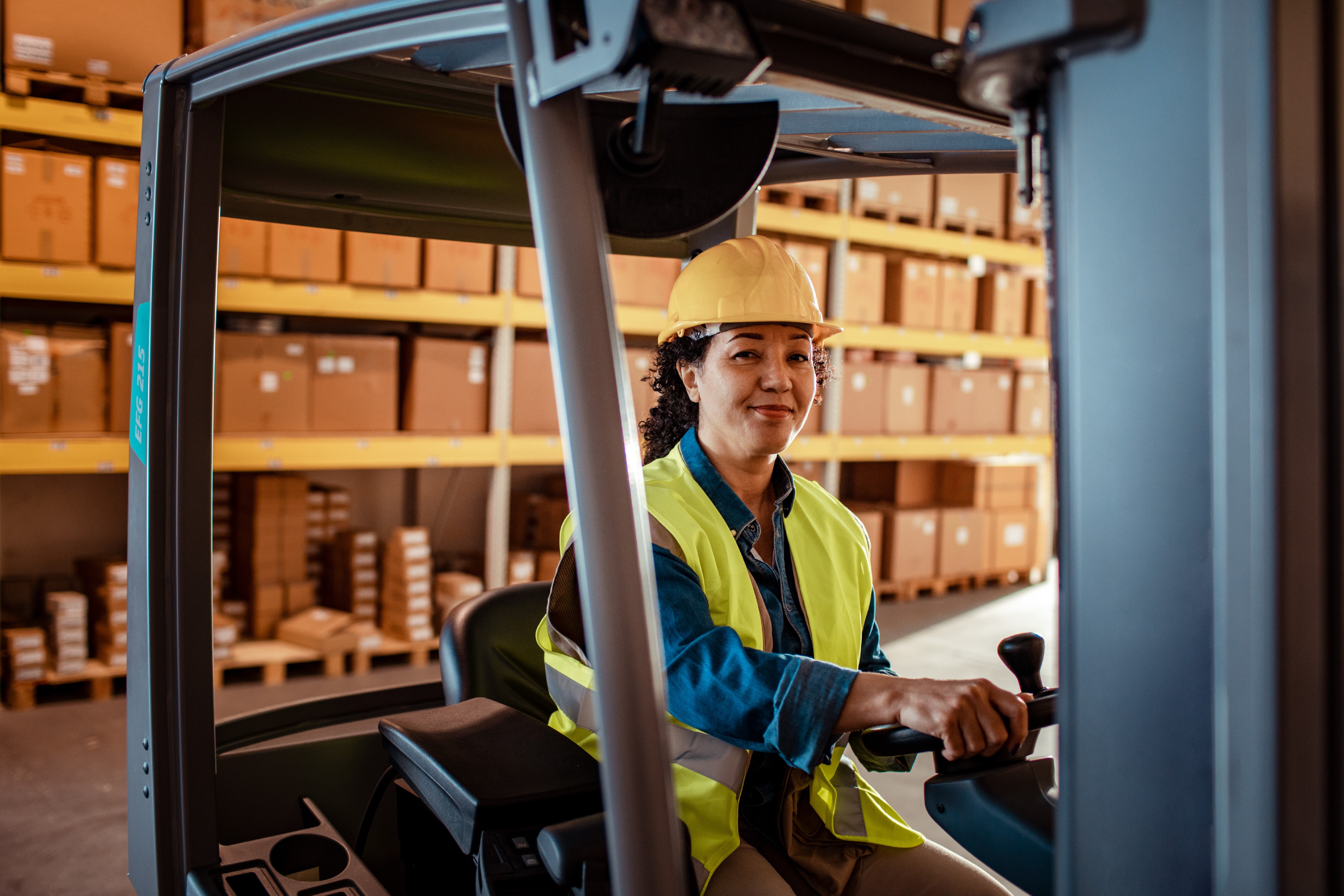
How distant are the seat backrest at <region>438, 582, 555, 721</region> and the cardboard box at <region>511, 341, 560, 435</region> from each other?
346 cm

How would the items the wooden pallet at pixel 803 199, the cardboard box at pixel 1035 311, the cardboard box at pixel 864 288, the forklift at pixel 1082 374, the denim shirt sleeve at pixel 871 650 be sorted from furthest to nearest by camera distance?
1. the cardboard box at pixel 1035 311
2. the cardboard box at pixel 864 288
3. the wooden pallet at pixel 803 199
4. the denim shirt sleeve at pixel 871 650
5. the forklift at pixel 1082 374

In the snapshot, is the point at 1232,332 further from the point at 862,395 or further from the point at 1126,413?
the point at 862,395

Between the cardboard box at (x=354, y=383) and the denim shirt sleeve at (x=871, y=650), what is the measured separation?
3670 millimetres

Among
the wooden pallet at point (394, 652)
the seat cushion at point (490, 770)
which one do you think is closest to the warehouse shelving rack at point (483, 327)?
the wooden pallet at point (394, 652)

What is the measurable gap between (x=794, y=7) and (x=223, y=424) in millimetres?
4343

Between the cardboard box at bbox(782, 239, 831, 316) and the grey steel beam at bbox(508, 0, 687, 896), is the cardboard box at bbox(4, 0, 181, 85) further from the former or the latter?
the grey steel beam at bbox(508, 0, 687, 896)

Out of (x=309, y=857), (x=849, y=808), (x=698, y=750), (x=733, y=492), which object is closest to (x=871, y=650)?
(x=849, y=808)

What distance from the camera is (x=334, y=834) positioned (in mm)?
1898

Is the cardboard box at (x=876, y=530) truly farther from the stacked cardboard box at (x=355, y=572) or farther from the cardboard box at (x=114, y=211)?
the cardboard box at (x=114, y=211)

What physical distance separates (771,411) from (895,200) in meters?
5.53

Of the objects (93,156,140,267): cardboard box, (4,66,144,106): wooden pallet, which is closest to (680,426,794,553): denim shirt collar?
(93,156,140,267): cardboard box

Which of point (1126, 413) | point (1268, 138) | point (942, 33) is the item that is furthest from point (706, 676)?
point (942, 33)

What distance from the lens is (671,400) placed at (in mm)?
2250

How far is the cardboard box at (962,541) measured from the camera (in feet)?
24.1
